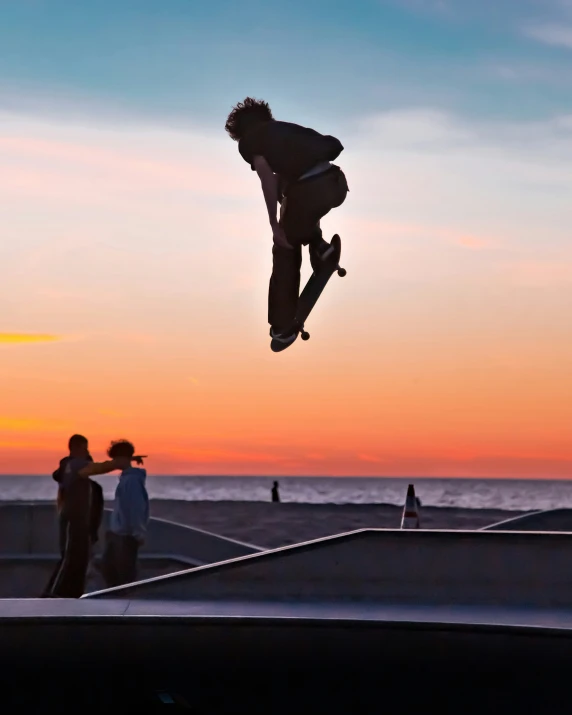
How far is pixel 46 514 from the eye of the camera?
45.3ft

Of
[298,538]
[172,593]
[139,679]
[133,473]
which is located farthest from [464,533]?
[298,538]

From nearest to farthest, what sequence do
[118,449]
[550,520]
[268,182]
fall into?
[268,182] < [118,449] < [550,520]

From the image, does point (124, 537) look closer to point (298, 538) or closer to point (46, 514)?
point (46, 514)

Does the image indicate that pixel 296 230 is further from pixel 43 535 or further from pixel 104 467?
pixel 43 535

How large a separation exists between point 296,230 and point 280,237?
12cm

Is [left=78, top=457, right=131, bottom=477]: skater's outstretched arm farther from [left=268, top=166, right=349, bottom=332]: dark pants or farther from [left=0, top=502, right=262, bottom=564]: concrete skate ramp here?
[left=0, top=502, right=262, bottom=564]: concrete skate ramp

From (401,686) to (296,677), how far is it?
512 millimetres

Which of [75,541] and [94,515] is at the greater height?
[94,515]

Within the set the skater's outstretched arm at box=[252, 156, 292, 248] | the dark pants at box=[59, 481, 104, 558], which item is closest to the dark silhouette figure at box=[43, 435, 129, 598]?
the dark pants at box=[59, 481, 104, 558]

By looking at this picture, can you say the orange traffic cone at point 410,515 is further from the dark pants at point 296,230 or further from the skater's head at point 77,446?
the dark pants at point 296,230

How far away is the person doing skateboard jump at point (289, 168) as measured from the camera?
6.77 meters

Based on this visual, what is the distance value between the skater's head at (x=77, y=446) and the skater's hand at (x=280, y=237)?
3306mm

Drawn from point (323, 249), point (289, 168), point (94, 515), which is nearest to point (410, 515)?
point (94, 515)

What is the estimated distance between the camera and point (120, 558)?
10203 millimetres
